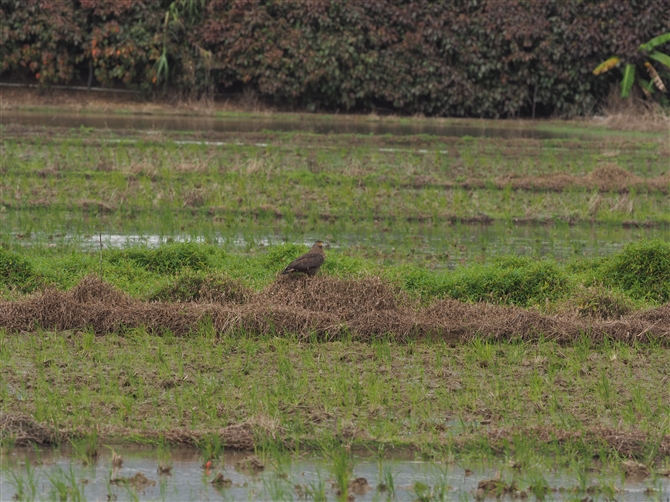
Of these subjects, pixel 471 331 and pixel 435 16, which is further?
pixel 435 16

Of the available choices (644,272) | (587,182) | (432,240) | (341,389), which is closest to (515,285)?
(644,272)

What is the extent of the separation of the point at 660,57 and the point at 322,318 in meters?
18.4

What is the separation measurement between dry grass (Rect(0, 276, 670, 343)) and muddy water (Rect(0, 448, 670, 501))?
2108 millimetres

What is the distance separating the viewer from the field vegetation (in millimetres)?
5297

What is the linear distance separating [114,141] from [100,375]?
419 inches

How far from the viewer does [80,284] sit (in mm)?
7297

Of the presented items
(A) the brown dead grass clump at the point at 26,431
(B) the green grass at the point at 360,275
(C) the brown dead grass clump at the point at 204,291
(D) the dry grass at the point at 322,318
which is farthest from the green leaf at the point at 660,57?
(A) the brown dead grass clump at the point at 26,431

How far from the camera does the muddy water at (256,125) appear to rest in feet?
63.0

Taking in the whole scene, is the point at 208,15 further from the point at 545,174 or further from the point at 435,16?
the point at 545,174

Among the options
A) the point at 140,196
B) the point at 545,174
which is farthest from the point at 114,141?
the point at 545,174

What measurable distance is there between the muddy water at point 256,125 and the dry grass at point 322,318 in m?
11.6

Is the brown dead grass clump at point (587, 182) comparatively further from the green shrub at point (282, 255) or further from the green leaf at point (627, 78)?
the green leaf at point (627, 78)

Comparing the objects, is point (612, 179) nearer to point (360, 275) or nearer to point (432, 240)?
point (432, 240)

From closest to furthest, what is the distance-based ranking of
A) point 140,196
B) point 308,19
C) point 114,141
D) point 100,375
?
1. point 100,375
2. point 140,196
3. point 114,141
4. point 308,19
